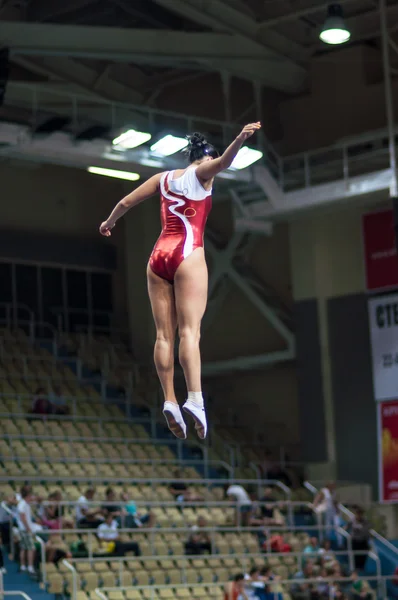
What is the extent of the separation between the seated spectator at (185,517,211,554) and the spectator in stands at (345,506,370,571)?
295 centimetres

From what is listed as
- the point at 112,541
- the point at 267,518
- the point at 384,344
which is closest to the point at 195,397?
the point at 112,541

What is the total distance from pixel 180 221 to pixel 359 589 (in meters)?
12.8

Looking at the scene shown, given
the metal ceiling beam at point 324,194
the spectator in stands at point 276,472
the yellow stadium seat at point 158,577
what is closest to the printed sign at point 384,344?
the spectator in stands at point 276,472

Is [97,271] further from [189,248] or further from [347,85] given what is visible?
[189,248]

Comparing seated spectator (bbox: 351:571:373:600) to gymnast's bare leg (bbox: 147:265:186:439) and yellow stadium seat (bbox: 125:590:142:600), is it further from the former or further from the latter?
gymnast's bare leg (bbox: 147:265:186:439)

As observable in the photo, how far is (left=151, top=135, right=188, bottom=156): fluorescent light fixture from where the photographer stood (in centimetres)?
1923

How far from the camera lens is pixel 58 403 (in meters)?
22.5

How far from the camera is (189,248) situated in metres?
7.08

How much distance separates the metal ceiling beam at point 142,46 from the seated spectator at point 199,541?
25.6 feet

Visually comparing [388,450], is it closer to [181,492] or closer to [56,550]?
[181,492]

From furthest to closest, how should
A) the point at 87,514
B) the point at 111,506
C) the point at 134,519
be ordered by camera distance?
the point at 111,506, the point at 134,519, the point at 87,514

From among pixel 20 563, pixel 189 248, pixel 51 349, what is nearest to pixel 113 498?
pixel 20 563

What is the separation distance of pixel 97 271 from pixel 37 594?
13.1 meters

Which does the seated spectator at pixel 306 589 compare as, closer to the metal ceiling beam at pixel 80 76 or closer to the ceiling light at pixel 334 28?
the ceiling light at pixel 334 28
